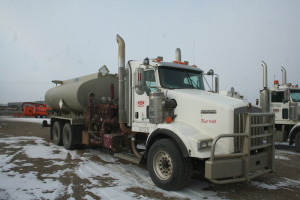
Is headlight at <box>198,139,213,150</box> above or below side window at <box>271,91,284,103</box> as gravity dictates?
below

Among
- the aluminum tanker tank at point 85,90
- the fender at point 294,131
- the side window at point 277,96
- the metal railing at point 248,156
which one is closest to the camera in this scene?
the metal railing at point 248,156

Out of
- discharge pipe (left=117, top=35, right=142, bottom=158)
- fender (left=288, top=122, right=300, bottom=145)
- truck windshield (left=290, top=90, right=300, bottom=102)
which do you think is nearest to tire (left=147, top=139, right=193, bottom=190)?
discharge pipe (left=117, top=35, right=142, bottom=158)

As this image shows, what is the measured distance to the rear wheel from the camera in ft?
37.9

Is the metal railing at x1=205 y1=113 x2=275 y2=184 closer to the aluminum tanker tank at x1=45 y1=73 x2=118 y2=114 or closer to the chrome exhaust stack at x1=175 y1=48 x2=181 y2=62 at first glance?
the chrome exhaust stack at x1=175 y1=48 x2=181 y2=62

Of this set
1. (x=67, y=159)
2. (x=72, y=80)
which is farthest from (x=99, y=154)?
(x=72, y=80)

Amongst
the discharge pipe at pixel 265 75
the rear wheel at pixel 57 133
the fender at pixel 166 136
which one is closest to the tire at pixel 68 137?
the rear wheel at pixel 57 133

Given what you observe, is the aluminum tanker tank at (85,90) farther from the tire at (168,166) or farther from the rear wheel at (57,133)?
the tire at (168,166)

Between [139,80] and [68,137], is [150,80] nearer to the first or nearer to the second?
[139,80]

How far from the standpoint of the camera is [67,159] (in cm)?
855

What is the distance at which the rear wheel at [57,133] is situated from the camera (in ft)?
37.9

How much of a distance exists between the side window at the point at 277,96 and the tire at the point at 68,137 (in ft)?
29.5

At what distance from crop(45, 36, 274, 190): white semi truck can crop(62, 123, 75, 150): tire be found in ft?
8.53

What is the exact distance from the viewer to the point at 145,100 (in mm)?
6562

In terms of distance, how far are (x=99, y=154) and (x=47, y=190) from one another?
4.29 meters
